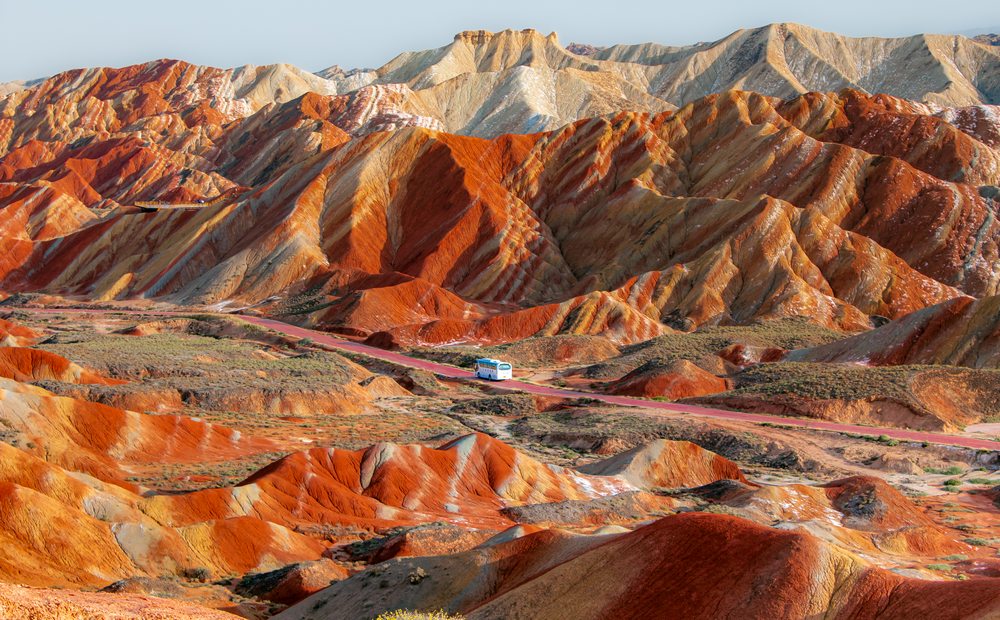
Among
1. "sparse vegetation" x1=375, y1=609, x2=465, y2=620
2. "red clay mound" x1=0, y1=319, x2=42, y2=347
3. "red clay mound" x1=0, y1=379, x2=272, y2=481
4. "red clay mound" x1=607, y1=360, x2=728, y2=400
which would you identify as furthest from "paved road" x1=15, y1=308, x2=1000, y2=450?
"sparse vegetation" x1=375, y1=609, x2=465, y2=620

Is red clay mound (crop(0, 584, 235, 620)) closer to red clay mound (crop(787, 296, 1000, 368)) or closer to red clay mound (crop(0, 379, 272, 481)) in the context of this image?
red clay mound (crop(0, 379, 272, 481))

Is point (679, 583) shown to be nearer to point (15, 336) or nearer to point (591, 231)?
point (15, 336)

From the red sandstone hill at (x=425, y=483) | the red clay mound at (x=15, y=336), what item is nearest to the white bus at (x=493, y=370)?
the red sandstone hill at (x=425, y=483)

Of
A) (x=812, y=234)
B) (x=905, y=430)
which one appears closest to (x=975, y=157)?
(x=812, y=234)

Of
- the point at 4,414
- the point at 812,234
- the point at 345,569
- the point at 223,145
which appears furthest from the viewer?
the point at 223,145

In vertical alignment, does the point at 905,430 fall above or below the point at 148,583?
below

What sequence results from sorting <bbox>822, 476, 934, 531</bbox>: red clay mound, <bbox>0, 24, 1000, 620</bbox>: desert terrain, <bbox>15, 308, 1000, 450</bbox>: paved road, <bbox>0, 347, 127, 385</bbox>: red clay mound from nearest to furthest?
<bbox>0, 24, 1000, 620</bbox>: desert terrain, <bbox>822, 476, 934, 531</bbox>: red clay mound, <bbox>0, 347, 127, 385</bbox>: red clay mound, <bbox>15, 308, 1000, 450</bbox>: paved road

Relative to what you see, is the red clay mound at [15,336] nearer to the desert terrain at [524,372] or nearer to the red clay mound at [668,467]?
the desert terrain at [524,372]

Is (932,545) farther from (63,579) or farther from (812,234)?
(812,234)
